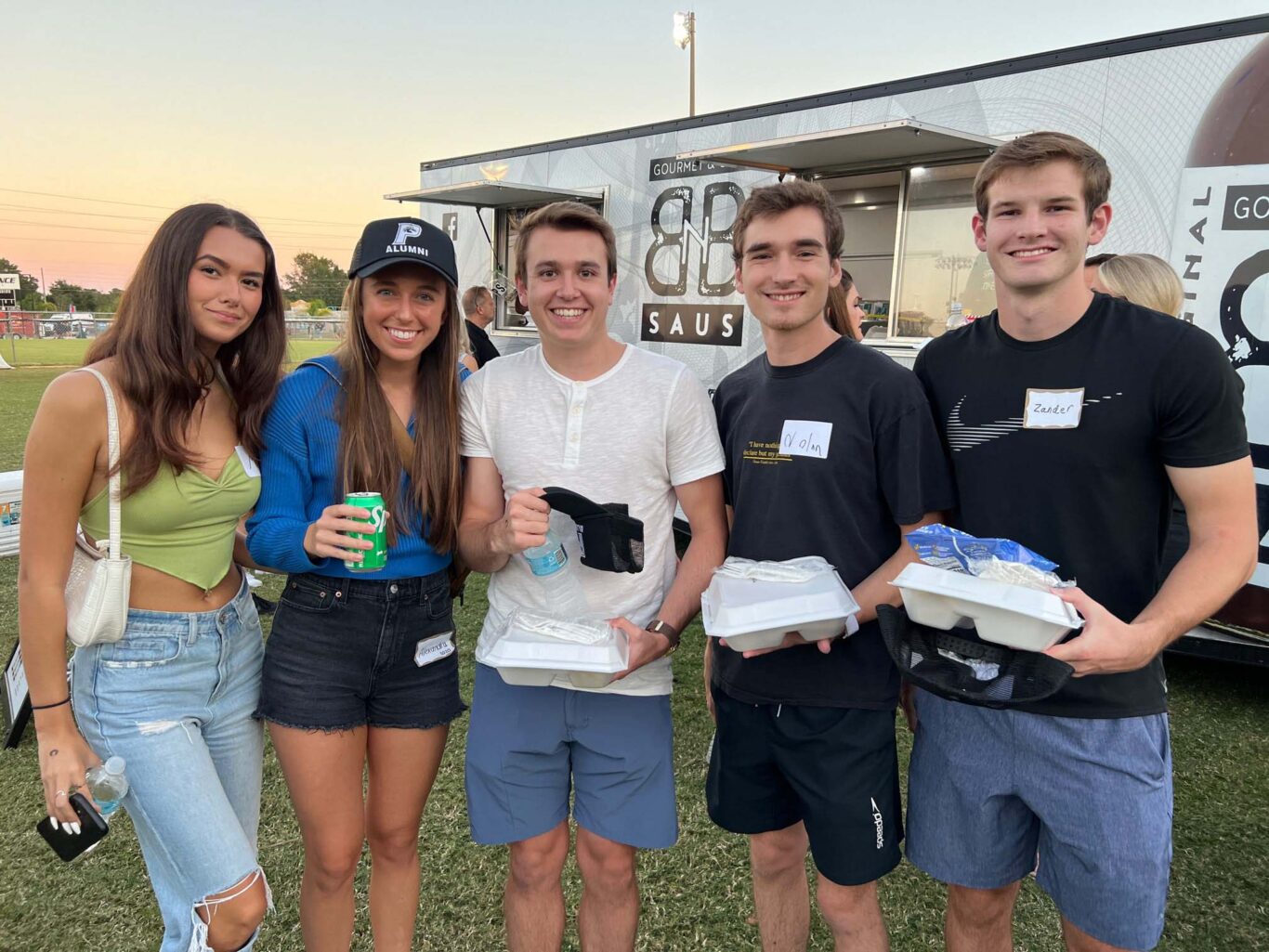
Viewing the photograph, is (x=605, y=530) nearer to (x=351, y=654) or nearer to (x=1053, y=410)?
(x=351, y=654)

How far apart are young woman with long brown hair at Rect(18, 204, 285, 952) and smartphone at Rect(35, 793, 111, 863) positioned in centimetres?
2

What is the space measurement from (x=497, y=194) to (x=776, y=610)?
8275mm

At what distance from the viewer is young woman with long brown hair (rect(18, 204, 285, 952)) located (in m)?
1.84

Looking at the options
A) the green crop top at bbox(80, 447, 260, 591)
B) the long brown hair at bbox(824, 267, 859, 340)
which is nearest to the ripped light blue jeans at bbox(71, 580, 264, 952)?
the green crop top at bbox(80, 447, 260, 591)

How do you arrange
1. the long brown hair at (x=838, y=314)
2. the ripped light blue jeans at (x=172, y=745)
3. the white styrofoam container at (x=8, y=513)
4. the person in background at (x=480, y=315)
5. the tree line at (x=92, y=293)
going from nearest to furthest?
the ripped light blue jeans at (x=172, y=745)
the long brown hair at (x=838, y=314)
the white styrofoam container at (x=8, y=513)
the person in background at (x=480, y=315)
the tree line at (x=92, y=293)

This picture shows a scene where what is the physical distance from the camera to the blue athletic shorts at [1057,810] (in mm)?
1839

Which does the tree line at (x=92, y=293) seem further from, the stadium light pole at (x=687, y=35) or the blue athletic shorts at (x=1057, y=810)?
the blue athletic shorts at (x=1057, y=810)

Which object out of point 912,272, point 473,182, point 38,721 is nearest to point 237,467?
point 38,721

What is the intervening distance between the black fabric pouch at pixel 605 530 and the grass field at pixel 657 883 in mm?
1598

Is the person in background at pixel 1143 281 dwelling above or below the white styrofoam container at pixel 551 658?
above

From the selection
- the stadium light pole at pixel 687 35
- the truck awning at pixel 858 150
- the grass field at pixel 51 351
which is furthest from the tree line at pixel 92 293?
the truck awning at pixel 858 150

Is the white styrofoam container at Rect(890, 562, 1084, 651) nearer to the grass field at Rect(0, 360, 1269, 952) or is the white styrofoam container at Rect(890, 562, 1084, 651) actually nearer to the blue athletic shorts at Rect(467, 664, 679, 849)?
the blue athletic shorts at Rect(467, 664, 679, 849)

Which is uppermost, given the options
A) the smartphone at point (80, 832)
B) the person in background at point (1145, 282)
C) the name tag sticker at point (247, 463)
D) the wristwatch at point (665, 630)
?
the person in background at point (1145, 282)

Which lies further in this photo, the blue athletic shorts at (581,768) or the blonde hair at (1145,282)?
the blonde hair at (1145,282)
